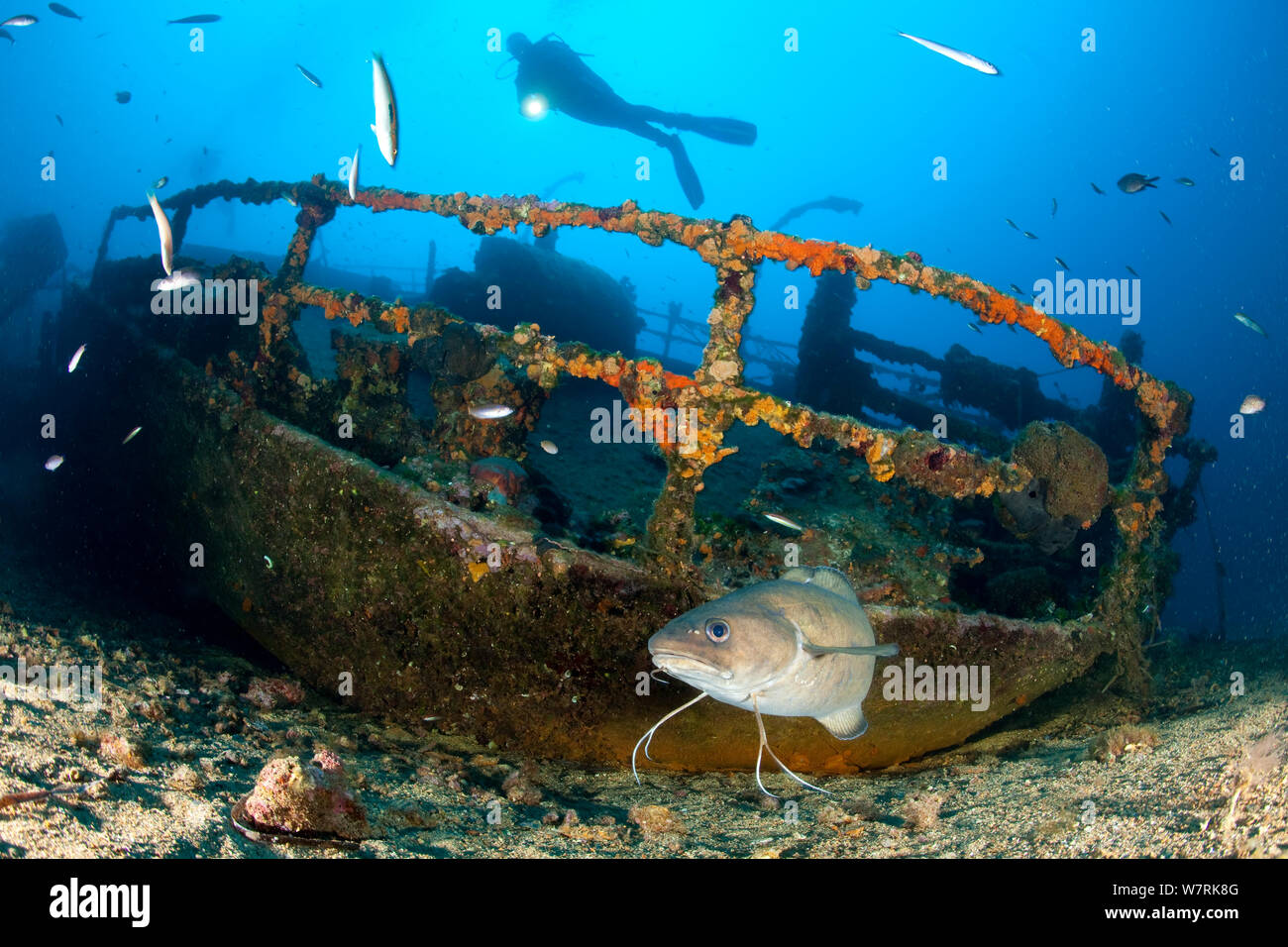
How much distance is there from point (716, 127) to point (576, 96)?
187 inches

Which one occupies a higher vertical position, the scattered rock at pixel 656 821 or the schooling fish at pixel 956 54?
the schooling fish at pixel 956 54

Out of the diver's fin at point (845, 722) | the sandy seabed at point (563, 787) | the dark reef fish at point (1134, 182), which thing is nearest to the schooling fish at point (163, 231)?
the sandy seabed at point (563, 787)

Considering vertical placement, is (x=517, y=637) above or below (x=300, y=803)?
above

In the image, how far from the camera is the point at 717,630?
217 centimetres

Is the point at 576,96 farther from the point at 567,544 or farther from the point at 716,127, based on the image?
the point at 567,544

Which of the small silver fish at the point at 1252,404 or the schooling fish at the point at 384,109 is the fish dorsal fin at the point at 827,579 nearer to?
the schooling fish at the point at 384,109

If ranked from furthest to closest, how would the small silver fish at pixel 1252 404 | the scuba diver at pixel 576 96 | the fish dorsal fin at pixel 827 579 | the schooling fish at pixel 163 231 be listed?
the scuba diver at pixel 576 96 < the small silver fish at pixel 1252 404 < the schooling fish at pixel 163 231 < the fish dorsal fin at pixel 827 579

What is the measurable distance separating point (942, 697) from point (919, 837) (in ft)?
4.43

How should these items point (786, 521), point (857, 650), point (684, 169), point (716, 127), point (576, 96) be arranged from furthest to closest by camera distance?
1. point (684, 169)
2. point (716, 127)
3. point (576, 96)
4. point (786, 521)
5. point (857, 650)

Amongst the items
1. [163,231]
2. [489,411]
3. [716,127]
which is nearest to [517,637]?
[489,411]

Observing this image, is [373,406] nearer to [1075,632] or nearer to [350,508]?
[350,508]

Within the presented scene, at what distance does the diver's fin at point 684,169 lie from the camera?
A: 19.3 metres

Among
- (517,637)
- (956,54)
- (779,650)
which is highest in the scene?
(956,54)
